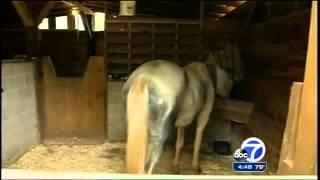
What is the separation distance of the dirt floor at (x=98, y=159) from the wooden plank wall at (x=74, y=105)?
0.07 m

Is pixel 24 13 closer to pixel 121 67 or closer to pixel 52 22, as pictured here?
pixel 52 22

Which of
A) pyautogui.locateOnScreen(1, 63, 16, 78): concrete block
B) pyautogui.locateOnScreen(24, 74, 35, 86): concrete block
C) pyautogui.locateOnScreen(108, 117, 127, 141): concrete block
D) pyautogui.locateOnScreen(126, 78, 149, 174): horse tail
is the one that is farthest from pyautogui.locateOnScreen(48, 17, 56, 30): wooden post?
pyautogui.locateOnScreen(24, 74, 35, 86): concrete block

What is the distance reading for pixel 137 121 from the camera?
2.83 feet

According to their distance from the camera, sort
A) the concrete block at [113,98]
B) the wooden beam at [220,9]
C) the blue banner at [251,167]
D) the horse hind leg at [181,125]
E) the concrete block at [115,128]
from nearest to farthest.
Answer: the blue banner at [251,167], the wooden beam at [220,9], the horse hind leg at [181,125], the concrete block at [115,128], the concrete block at [113,98]

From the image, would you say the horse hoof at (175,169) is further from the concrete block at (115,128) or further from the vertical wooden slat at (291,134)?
the vertical wooden slat at (291,134)

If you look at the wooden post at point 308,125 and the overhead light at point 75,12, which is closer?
the wooden post at point 308,125

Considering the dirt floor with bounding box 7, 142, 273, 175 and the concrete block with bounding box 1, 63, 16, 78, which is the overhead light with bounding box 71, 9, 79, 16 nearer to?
the concrete block with bounding box 1, 63, 16, 78

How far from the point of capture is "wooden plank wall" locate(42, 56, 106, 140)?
4.17 ft

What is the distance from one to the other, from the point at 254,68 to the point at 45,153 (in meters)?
0.72

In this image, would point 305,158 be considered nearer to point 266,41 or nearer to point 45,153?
point 266,41

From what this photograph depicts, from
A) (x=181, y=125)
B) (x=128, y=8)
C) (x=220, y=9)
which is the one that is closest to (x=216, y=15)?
Answer: (x=220, y=9)

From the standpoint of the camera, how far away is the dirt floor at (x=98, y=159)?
3.03 ft

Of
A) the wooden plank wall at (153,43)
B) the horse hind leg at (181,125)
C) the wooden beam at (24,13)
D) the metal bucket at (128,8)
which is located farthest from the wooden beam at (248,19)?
the wooden beam at (24,13)

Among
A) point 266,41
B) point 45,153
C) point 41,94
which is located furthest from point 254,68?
point 41,94
